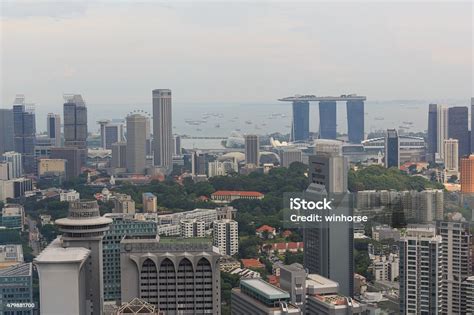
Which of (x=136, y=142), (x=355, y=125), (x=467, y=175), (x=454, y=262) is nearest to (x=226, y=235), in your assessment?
(x=454, y=262)

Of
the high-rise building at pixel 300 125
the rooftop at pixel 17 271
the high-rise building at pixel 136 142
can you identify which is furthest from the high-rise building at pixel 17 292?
the high-rise building at pixel 300 125

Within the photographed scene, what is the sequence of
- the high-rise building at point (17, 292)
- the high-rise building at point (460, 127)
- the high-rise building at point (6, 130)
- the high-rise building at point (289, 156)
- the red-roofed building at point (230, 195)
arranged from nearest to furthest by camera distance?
1. the high-rise building at point (17, 292)
2. the red-roofed building at point (230, 195)
3. the high-rise building at point (6, 130)
4. the high-rise building at point (289, 156)
5. the high-rise building at point (460, 127)

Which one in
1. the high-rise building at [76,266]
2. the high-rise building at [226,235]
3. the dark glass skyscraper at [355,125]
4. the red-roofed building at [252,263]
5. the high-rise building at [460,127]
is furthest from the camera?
the dark glass skyscraper at [355,125]

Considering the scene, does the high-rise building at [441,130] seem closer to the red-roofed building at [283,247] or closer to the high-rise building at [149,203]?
the high-rise building at [149,203]

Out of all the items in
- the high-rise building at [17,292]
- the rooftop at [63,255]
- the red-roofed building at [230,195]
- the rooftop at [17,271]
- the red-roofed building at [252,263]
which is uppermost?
the rooftop at [63,255]

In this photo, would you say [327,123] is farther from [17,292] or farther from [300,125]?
[17,292]

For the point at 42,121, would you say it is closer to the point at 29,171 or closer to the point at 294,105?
the point at 29,171

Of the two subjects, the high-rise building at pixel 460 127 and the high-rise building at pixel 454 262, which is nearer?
the high-rise building at pixel 454 262
